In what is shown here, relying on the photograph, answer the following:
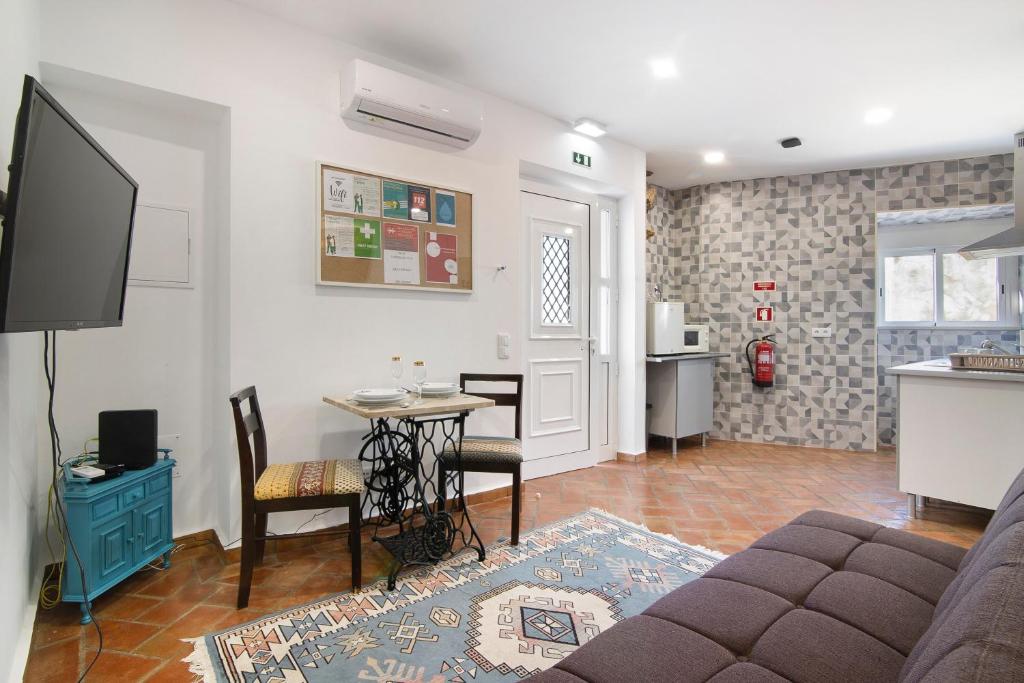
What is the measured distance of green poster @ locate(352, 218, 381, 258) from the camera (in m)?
2.89

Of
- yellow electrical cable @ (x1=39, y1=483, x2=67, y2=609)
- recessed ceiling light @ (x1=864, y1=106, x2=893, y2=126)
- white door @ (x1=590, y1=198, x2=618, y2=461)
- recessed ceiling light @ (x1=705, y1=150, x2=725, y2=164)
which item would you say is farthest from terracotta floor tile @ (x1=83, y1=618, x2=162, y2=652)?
recessed ceiling light @ (x1=864, y1=106, x2=893, y2=126)

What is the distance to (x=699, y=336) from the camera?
210 inches

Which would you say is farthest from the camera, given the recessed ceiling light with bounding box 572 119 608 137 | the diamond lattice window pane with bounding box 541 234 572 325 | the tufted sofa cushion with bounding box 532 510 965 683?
the diamond lattice window pane with bounding box 541 234 572 325

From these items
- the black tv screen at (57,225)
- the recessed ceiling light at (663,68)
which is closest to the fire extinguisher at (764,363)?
the recessed ceiling light at (663,68)

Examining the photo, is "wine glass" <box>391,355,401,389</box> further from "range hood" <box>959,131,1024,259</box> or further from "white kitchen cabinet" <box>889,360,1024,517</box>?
"range hood" <box>959,131,1024,259</box>

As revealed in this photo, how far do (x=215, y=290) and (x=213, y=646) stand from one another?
169 centimetres

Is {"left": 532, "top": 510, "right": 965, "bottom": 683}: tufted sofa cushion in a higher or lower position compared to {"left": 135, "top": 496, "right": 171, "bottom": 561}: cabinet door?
higher

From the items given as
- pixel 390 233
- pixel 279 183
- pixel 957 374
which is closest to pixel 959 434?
pixel 957 374

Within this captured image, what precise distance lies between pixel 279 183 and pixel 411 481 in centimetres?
181

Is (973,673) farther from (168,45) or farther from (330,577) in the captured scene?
(168,45)

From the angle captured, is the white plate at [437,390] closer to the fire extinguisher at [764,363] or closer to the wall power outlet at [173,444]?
the wall power outlet at [173,444]

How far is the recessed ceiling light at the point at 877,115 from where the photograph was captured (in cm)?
384

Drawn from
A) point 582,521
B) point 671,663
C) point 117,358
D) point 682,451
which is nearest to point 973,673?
point 671,663

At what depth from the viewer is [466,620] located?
6.51 ft
